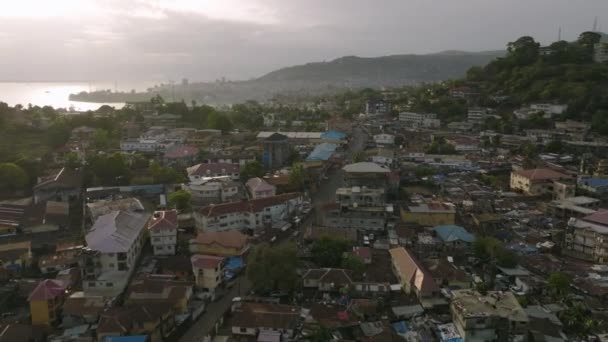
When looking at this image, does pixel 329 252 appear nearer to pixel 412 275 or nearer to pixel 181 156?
pixel 412 275

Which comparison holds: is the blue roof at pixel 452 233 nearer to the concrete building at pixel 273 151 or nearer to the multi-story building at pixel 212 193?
the multi-story building at pixel 212 193

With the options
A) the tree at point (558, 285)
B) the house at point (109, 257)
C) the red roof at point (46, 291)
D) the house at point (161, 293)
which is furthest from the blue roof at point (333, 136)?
the red roof at point (46, 291)

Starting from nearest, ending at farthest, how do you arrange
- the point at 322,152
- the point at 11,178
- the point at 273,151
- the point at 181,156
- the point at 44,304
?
the point at 44,304 < the point at 11,178 < the point at 273,151 < the point at 181,156 < the point at 322,152

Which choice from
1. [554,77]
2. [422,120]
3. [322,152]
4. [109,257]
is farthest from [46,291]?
[554,77]

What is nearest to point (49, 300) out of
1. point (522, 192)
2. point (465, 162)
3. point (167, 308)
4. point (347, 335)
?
point (167, 308)

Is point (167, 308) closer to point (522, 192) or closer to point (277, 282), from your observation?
point (277, 282)

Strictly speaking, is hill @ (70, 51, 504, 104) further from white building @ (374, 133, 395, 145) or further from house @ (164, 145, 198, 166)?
house @ (164, 145, 198, 166)

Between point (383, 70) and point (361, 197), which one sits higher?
point (383, 70)
